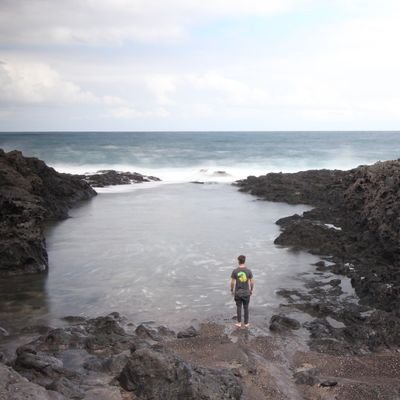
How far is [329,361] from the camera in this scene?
9.09 m

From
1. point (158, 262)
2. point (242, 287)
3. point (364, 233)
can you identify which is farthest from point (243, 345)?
point (364, 233)

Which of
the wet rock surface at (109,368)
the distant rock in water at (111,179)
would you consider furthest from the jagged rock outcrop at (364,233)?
the distant rock in water at (111,179)

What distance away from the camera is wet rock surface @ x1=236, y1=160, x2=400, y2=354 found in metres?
10.4

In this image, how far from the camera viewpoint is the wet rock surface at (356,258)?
10.4 metres

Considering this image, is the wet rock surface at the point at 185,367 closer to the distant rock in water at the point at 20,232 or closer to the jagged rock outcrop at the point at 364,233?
the jagged rock outcrop at the point at 364,233

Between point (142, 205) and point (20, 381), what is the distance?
79.1ft

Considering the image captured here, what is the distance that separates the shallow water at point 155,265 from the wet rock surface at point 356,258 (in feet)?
3.13

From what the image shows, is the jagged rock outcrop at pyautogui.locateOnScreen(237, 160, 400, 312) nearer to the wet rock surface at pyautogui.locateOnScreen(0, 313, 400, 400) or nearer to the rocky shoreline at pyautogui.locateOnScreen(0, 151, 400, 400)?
the rocky shoreline at pyautogui.locateOnScreen(0, 151, 400, 400)

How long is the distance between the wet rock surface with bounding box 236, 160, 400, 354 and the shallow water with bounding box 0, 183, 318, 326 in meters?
0.95

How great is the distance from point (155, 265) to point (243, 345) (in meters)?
7.24

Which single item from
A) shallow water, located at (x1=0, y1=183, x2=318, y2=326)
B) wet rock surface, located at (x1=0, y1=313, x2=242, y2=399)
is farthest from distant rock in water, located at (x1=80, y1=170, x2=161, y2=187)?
wet rock surface, located at (x1=0, y1=313, x2=242, y2=399)

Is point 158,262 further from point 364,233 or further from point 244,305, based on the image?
point 364,233

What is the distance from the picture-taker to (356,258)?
16969 millimetres

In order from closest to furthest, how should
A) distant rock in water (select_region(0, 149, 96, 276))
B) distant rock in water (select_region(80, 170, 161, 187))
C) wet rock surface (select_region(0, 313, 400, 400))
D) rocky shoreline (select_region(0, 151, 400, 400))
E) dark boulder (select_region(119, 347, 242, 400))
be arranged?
dark boulder (select_region(119, 347, 242, 400)) < wet rock surface (select_region(0, 313, 400, 400)) < rocky shoreline (select_region(0, 151, 400, 400)) < distant rock in water (select_region(0, 149, 96, 276)) < distant rock in water (select_region(80, 170, 161, 187))
